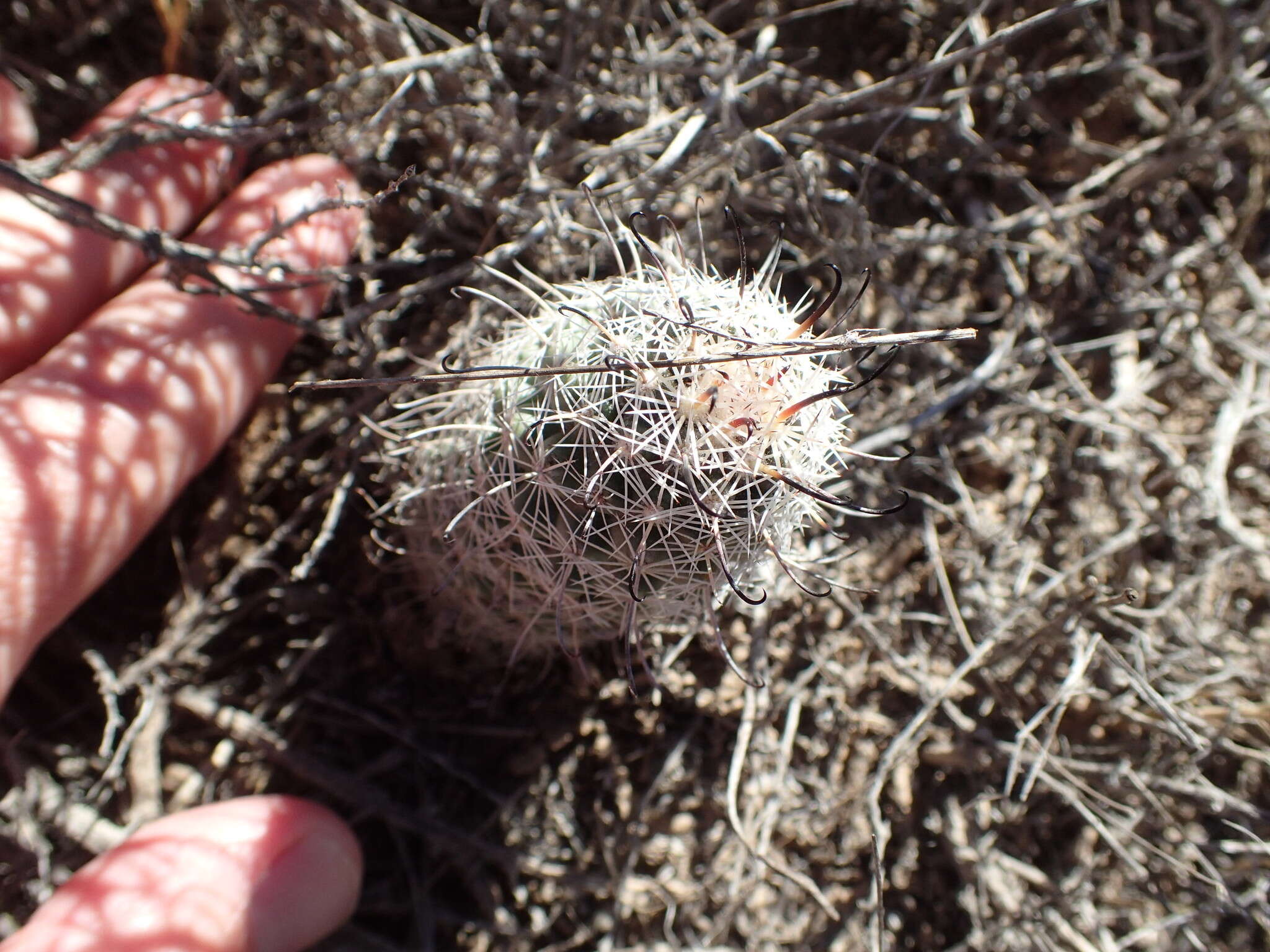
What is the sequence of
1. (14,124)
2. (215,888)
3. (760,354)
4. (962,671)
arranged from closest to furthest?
(760,354) → (215,888) → (962,671) → (14,124)

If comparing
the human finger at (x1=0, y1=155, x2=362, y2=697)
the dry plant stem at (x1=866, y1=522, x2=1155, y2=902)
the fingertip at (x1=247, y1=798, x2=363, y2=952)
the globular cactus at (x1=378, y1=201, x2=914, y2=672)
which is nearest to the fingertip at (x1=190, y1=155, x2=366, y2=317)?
the human finger at (x1=0, y1=155, x2=362, y2=697)

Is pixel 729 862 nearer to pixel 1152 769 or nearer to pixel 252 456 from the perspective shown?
pixel 1152 769

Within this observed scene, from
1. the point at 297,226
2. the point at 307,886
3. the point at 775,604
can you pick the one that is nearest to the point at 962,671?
the point at 775,604

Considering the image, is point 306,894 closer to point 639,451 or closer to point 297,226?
point 639,451

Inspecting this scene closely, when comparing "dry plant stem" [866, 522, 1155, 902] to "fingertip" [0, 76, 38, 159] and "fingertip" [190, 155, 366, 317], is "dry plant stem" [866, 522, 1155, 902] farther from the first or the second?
"fingertip" [0, 76, 38, 159]

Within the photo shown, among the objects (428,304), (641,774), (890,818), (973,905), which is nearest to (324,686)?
(641,774)

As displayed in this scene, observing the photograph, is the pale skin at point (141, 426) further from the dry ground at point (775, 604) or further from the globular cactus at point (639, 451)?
the globular cactus at point (639, 451)

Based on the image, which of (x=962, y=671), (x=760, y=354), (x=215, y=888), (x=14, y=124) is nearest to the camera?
(x=760, y=354)

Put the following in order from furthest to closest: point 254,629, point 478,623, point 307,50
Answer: point 307,50, point 254,629, point 478,623
